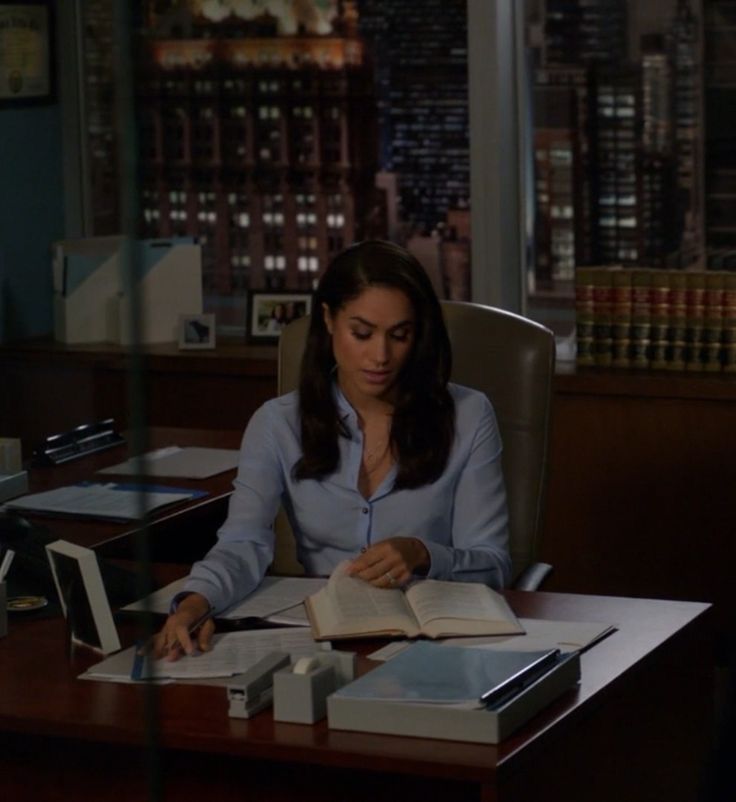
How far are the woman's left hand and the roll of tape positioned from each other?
407mm

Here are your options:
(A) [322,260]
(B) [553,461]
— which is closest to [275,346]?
(A) [322,260]

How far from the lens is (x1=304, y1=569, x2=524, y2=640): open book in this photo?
2.05 metres

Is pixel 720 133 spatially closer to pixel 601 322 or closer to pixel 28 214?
pixel 601 322

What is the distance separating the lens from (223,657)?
6.52 ft

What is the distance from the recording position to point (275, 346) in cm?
456

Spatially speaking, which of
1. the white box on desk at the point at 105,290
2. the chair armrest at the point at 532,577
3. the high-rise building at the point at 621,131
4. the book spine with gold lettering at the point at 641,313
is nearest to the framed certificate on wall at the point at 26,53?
the white box on desk at the point at 105,290

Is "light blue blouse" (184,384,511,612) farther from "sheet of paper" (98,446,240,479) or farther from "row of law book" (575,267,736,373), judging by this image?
"row of law book" (575,267,736,373)

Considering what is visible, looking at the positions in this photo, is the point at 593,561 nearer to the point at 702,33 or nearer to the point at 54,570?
the point at 702,33

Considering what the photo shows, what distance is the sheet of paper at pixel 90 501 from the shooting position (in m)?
2.75

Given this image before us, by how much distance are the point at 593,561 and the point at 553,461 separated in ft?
0.89

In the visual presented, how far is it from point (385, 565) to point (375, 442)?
39 centimetres

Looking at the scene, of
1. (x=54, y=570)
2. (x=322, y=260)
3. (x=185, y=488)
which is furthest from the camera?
(x=322, y=260)

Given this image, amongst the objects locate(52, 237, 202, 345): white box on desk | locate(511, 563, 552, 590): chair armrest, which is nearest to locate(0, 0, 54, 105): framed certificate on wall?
locate(52, 237, 202, 345): white box on desk

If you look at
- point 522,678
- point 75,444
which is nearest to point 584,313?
point 75,444
